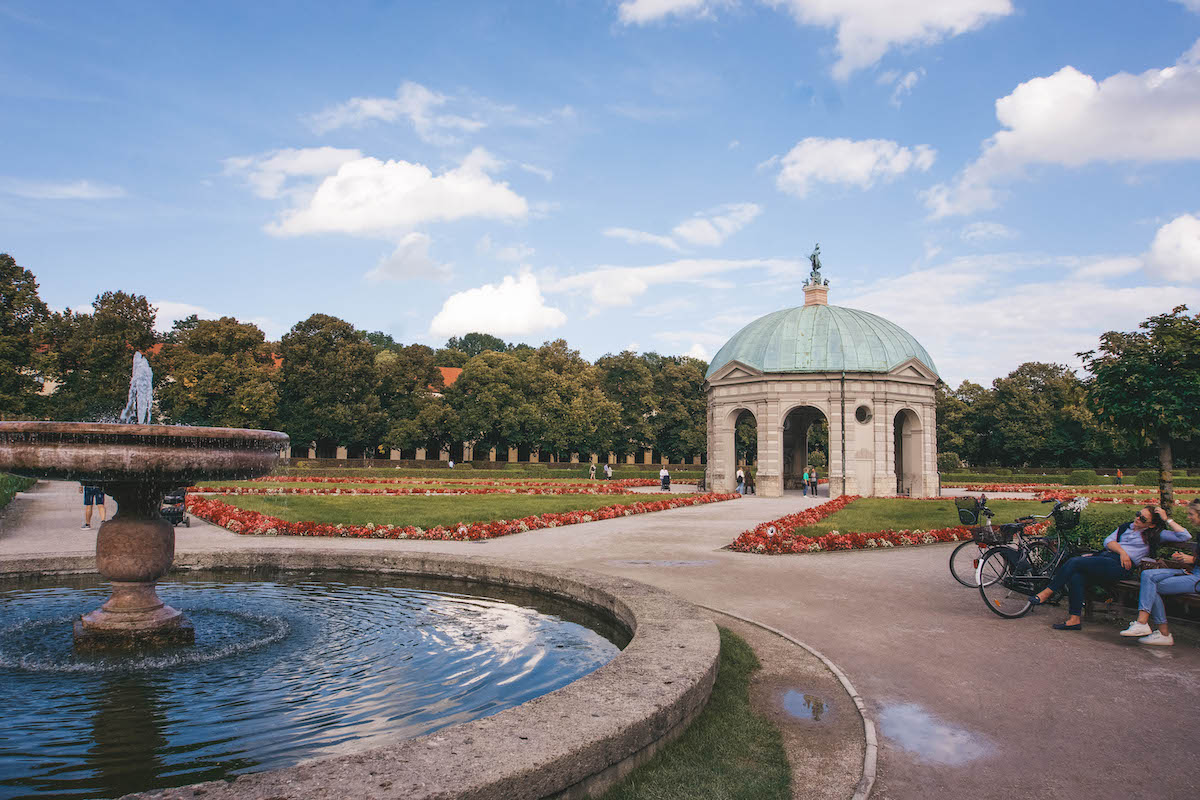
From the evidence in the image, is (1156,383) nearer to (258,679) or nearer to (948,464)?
(258,679)

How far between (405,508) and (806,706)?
18945 mm

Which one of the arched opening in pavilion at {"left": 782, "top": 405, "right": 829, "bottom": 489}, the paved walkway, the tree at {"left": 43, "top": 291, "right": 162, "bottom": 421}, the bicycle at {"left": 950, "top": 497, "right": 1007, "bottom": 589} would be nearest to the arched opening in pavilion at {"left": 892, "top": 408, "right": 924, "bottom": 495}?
the arched opening in pavilion at {"left": 782, "top": 405, "right": 829, "bottom": 489}

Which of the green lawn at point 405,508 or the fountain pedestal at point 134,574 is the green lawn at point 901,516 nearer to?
the green lawn at point 405,508

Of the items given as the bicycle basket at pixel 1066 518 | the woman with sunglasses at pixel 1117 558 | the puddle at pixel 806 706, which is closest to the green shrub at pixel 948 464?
the bicycle basket at pixel 1066 518

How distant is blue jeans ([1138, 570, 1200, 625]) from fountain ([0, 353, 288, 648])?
9.03 metres

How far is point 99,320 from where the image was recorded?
52656 mm

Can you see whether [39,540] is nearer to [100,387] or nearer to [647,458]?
[100,387]

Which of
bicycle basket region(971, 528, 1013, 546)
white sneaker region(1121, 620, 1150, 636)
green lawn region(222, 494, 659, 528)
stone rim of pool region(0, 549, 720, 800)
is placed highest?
bicycle basket region(971, 528, 1013, 546)

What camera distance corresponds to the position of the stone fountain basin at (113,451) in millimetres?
6102

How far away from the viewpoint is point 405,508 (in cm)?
2300

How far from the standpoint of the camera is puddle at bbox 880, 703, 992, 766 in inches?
190

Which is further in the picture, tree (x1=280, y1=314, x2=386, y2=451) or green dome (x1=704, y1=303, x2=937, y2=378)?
tree (x1=280, y1=314, x2=386, y2=451)

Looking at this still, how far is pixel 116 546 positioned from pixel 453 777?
5.38 m

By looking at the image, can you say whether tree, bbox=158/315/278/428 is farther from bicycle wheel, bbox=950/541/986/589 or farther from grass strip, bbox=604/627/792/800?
grass strip, bbox=604/627/792/800
